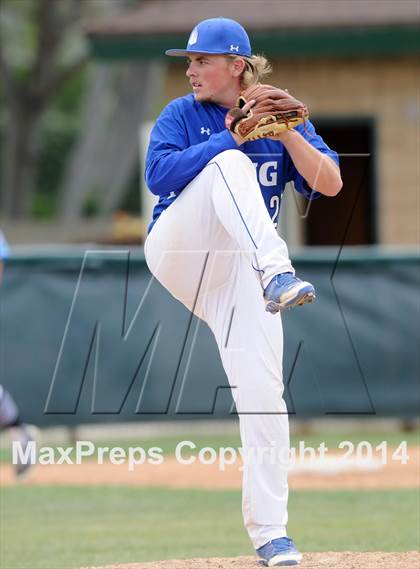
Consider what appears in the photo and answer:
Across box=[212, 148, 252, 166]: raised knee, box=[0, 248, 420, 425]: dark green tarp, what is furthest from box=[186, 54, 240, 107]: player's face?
box=[0, 248, 420, 425]: dark green tarp

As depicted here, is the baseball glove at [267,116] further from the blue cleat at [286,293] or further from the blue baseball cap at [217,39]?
the blue cleat at [286,293]

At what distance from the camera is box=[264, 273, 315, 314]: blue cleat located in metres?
4.93

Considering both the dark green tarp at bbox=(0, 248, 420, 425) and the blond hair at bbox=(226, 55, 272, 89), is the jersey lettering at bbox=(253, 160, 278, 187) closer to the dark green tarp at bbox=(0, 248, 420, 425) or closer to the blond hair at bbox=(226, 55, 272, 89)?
the blond hair at bbox=(226, 55, 272, 89)

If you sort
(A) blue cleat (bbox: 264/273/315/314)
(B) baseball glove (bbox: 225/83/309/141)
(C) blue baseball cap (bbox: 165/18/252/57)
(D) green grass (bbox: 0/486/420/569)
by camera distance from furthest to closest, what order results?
(D) green grass (bbox: 0/486/420/569) → (C) blue baseball cap (bbox: 165/18/252/57) → (B) baseball glove (bbox: 225/83/309/141) → (A) blue cleat (bbox: 264/273/315/314)

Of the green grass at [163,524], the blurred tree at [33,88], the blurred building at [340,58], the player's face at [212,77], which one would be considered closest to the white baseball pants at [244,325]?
the player's face at [212,77]

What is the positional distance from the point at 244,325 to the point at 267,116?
871 millimetres

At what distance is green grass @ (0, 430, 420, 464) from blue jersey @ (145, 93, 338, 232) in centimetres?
589

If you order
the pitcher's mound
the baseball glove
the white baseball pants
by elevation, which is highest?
the baseball glove

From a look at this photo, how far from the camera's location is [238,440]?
37.8 ft

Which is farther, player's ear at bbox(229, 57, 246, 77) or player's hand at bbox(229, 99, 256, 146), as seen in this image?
player's ear at bbox(229, 57, 246, 77)

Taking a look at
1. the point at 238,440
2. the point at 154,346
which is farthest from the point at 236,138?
the point at 238,440

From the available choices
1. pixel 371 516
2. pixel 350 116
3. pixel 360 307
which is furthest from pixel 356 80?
pixel 371 516

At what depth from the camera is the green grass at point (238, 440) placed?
37.7ft

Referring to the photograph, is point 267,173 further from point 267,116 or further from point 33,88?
point 33,88
